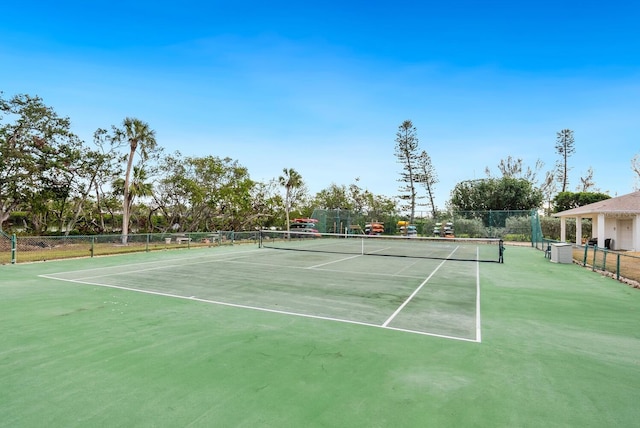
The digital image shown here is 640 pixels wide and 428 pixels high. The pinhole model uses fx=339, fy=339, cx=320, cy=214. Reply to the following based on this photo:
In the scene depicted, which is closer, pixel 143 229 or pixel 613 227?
pixel 613 227

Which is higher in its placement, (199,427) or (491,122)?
(491,122)

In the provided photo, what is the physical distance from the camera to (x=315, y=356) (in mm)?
4457

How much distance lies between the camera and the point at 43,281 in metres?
9.85

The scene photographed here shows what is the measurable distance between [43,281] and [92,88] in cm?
1497

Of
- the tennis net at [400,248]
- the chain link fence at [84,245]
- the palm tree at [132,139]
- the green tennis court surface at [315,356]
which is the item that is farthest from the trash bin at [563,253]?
the palm tree at [132,139]

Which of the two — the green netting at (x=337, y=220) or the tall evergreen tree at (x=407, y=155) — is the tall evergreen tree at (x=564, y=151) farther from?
the green netting at (x=337, y=220)

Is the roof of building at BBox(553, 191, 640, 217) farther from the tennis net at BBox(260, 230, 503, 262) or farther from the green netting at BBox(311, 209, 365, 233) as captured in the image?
the green netting at BBox(311, 209, 365, 233)

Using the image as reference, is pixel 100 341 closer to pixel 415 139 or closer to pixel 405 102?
pixel 405 102

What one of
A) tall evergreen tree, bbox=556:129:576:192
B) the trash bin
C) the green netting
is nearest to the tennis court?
the trash bin

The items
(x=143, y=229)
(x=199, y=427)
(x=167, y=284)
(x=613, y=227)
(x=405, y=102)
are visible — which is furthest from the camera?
(x=143, y=229)

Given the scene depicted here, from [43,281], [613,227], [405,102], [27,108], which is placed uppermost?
[405,102]

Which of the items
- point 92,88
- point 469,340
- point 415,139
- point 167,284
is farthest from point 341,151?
point 469,340

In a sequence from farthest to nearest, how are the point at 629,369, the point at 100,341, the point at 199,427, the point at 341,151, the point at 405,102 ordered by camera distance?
1. the point at 341,151
2. the point at 405,102
3. the point at 100,341
4. the point at 629,369
5. the point at 199,427

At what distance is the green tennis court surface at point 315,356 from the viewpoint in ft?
10.3
